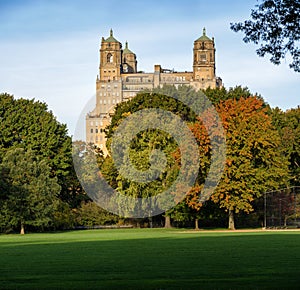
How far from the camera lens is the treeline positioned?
231 feet

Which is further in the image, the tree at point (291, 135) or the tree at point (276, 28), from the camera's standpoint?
the tree at point (291, 135)

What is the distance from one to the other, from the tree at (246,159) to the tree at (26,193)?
1563 centimetres

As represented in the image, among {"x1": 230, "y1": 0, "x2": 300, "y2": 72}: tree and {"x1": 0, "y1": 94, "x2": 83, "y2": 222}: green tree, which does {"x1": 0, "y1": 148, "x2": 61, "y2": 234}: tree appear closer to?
{"x1": 0, "y1": 94, "x2": 83, "y2": 222}: green tree

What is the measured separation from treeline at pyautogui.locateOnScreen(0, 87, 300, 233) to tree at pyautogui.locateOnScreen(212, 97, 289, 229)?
85 mm

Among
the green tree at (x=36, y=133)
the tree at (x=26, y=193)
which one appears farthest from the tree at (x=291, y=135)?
the tree at (x=26, y=193)

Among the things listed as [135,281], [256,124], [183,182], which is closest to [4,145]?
[183,182]

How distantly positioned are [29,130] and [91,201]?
44.1ft

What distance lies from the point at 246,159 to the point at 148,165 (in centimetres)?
1329

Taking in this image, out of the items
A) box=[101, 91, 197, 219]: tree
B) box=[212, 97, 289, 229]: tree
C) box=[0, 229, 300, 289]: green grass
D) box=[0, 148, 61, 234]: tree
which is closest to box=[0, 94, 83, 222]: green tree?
box=[101, 91, 197, 219]: tree

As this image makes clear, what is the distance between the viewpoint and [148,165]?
80188mm

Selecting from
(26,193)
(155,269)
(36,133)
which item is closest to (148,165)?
(36,133)

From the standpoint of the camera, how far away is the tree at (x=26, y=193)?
72375 millimetres

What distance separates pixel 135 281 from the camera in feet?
69.4

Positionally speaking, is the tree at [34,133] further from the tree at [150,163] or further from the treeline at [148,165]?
the tree at [150,163]
